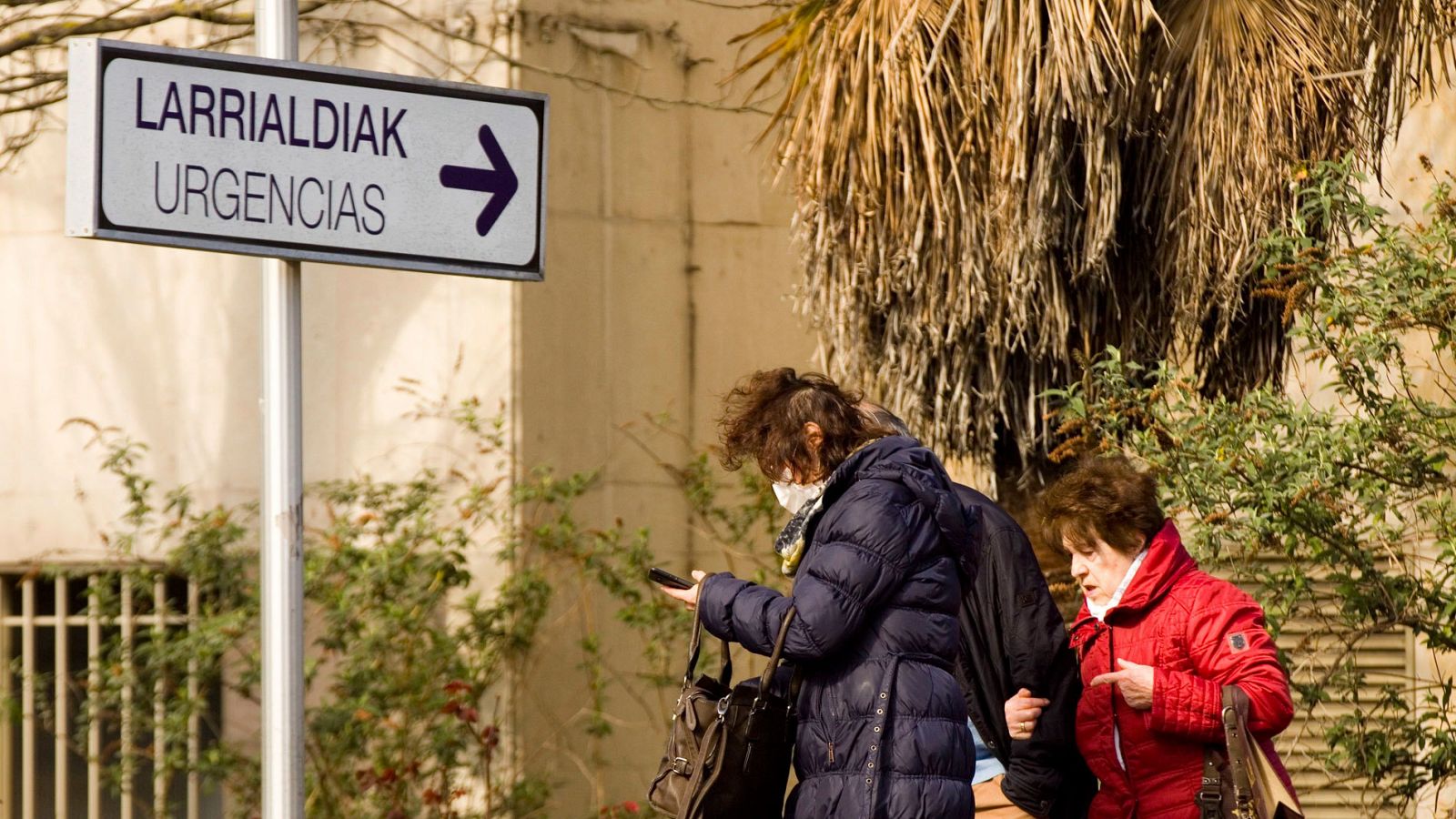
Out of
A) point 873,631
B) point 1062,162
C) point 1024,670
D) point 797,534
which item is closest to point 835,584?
point 873,631

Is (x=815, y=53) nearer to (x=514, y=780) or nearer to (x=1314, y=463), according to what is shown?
(x=1314, y=463)

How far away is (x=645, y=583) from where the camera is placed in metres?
7.56

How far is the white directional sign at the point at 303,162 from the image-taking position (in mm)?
3297

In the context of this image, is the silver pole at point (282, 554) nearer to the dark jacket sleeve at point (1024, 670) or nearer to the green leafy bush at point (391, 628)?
the dark jacket sleeve at point (1024, 670)

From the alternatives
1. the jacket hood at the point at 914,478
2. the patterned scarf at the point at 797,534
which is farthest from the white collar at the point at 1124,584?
the patterned scarf at the point at 797,534

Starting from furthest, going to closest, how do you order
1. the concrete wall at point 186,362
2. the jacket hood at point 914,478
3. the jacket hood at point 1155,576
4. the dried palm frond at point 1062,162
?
the concrete wall at point 186,362, the dried palm frond at point 1062,162, the jacket hood at point 1155,576, the jacket hood at point 914,478

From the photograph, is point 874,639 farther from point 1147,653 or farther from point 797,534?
point 1147,653

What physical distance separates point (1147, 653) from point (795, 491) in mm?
989

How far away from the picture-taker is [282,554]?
3322 millimetres

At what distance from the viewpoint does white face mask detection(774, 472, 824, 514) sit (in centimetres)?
406

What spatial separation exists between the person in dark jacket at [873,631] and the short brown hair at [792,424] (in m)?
0.03

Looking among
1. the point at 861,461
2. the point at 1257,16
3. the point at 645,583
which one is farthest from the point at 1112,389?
the point at 645,583

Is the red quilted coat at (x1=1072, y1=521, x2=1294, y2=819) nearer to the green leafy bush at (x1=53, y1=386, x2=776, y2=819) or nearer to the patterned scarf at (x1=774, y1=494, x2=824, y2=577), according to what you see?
the patterned scarf at (x1=774, y1=494, x2=824, y2=577)

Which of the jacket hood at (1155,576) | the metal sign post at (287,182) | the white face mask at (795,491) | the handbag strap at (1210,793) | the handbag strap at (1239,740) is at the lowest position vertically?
the handbag strap at (1210,793)
